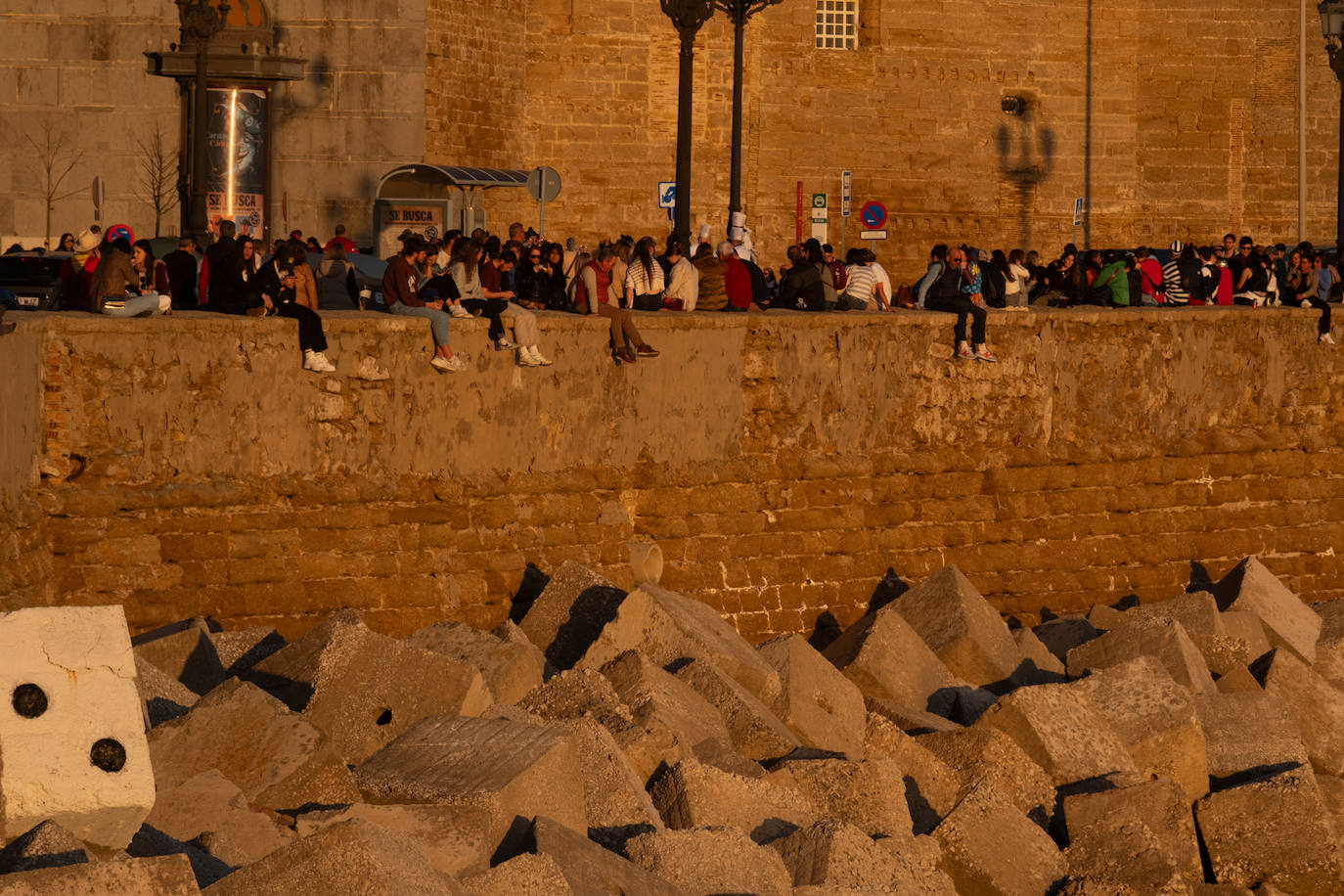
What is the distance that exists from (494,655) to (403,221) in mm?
15421

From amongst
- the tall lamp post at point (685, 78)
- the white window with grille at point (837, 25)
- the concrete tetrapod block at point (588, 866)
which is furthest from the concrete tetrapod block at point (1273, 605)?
the white window with grille at point (837, 25)

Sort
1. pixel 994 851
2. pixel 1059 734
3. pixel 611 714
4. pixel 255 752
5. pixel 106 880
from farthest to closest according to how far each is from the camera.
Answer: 1. pixel 1059 734
2. pixel 611 714
3. pixel 994 851
4. pixel 255 752
5. pixel 106 880

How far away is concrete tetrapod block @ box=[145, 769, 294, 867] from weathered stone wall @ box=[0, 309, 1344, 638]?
377cm

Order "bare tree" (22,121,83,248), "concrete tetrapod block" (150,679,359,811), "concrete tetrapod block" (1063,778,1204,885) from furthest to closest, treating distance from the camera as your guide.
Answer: "bare tree" (22,121,83,248), "concrete tetrapod block" (1063,778,1204,885), "concrete tetrapod block" (150,679,359,811)

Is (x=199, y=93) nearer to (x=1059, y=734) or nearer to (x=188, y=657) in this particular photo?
(x=188, y=657)

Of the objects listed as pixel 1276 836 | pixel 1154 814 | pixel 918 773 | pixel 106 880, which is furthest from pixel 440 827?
pixel 1276 836

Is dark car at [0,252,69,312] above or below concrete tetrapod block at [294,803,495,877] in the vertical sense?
above

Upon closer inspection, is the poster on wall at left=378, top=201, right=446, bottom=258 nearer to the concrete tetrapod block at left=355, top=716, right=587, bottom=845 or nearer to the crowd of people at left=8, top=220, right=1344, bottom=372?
the crowd of people at left=8, top=220, right=1344, bottom=372

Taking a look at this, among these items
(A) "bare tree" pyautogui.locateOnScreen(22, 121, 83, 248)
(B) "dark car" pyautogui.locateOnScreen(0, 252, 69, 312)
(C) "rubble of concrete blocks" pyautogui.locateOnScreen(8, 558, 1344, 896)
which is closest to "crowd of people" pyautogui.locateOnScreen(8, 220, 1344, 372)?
(C) "rubble of concrete blocks" pyautogui.locateOnScreen(8, 558, 1344, 896)

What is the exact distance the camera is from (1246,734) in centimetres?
1215

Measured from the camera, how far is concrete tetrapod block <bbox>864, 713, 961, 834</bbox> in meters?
10.6

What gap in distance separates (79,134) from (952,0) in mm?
16433

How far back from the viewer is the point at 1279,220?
41031mm

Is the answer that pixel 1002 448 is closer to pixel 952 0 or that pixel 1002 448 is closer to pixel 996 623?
pixel 996 623
